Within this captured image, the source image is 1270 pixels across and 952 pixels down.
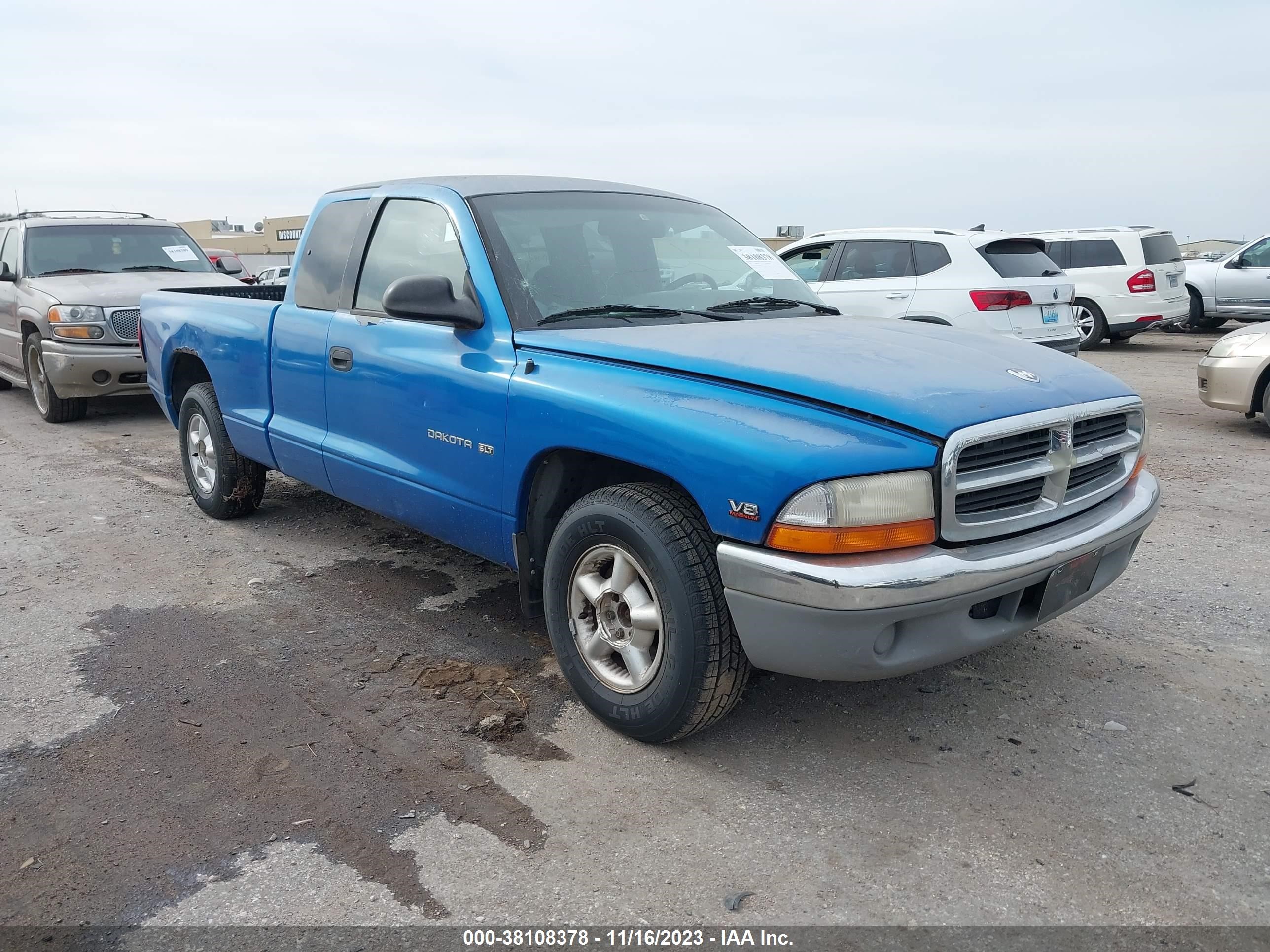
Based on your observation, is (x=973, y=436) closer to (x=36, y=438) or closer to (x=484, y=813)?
(x=484, y=813)

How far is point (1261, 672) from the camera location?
374cm

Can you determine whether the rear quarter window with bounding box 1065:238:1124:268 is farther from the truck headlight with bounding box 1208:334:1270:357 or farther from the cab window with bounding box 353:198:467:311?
the cab window with bounding box 353:198:467:311

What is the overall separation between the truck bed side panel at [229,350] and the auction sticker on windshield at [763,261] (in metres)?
2.26

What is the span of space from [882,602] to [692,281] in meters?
1.87

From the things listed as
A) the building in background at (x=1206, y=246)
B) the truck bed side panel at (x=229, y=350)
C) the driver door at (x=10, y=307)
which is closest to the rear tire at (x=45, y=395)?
the driver door at (x=10, y=307)

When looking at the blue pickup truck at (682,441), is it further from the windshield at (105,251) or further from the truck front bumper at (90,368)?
the windshield at (105,251)

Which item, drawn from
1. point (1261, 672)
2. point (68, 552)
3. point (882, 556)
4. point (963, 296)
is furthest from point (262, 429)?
point (963, 296)

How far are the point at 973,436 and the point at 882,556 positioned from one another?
411 millimetres

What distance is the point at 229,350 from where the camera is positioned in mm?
5238

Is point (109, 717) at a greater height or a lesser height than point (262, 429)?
lesser

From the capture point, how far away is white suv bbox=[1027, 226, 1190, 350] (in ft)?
46.0

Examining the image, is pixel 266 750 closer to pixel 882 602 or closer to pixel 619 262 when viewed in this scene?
pixel 882 602

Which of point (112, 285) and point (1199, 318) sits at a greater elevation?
point (112, 285)

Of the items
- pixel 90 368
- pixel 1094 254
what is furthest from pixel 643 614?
pixel 1094 254
